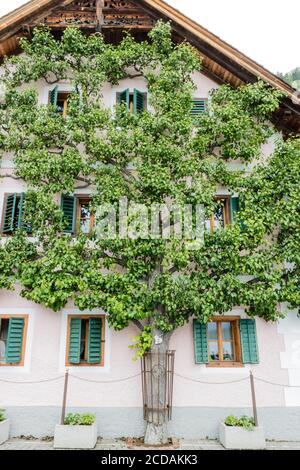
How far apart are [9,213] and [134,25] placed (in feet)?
23.3

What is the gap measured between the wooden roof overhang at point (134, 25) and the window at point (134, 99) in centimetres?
215

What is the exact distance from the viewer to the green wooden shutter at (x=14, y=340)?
884cm

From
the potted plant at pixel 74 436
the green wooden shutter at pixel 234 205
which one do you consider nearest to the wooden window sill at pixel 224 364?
the potted plant at pixel 74 436

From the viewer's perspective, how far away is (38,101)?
11156mm

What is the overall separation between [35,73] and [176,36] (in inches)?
186

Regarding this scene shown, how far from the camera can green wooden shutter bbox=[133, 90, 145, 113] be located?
434 inches

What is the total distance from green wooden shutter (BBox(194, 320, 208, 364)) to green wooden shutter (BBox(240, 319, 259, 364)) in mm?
938

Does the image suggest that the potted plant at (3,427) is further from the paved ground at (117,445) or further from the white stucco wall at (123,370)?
the white stucco wall at (123,370)

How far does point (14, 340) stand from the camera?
29.3 feet

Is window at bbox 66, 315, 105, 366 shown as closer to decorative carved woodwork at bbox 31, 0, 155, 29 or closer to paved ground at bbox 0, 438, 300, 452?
paved ground at bbox 0, 438, 300, 452

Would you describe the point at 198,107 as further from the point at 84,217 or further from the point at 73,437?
the point at 73,437

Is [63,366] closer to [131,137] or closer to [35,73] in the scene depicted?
[131,137]

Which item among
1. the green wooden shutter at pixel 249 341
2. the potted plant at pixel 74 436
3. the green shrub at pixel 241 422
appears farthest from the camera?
the green wooden shutter at pixel 249 341

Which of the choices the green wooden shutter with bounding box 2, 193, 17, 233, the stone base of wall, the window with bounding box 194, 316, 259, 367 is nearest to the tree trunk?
the stone base of wall
